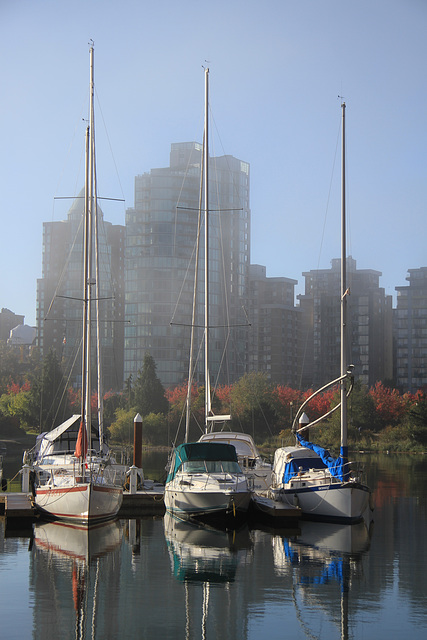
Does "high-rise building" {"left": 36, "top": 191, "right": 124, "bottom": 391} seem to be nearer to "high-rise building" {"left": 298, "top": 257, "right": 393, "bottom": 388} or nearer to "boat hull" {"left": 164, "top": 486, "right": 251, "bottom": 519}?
"high-rise building" {"left": 298, "top": 257, "right": 393, "bottom": 388}

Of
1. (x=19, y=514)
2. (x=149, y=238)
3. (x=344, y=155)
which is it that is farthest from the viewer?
(x=149, y=238)

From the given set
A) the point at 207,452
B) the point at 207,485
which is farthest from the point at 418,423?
the point at 207,485

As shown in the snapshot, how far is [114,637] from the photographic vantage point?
46.4ft

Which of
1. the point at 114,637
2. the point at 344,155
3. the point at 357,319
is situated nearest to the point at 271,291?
the point at 357,319

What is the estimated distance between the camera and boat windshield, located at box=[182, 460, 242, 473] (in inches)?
1097

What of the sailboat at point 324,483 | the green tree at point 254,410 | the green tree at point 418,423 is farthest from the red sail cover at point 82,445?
the green tree at point 418,423

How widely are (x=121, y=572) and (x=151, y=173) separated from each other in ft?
411

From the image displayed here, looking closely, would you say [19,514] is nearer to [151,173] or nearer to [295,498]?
[295,498]

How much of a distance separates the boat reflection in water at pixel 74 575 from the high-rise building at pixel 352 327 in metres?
114

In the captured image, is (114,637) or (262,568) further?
(262,568)

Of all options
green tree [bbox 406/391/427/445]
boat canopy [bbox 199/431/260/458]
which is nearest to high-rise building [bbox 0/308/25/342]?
green tree [bbox 406/391/427/445]

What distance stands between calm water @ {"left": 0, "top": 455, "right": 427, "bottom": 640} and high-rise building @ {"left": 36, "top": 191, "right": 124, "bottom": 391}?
107 metres

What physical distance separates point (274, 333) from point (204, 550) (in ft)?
396

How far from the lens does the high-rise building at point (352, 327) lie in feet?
461
